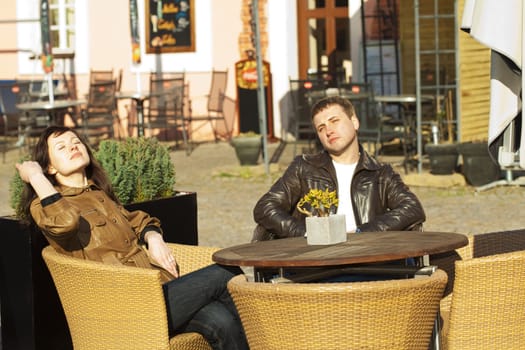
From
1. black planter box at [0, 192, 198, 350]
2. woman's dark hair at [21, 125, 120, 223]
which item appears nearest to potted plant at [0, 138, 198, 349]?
black planter box at [0, 192, 198, 350]

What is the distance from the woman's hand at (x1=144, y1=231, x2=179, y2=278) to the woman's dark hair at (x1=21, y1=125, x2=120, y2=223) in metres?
0.25

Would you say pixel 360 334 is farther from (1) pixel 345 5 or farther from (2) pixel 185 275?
(1) pixel 345 5

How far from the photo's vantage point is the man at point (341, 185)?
4973 mm

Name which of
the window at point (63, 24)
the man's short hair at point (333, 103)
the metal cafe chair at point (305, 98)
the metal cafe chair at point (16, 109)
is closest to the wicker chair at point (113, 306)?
the man's short hair at point (333, 103)

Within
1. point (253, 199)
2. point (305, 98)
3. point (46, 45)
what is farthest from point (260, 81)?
point (46, 45)

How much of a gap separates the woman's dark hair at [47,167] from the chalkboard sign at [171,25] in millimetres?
12405

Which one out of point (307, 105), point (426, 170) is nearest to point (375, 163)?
point (426, 170)

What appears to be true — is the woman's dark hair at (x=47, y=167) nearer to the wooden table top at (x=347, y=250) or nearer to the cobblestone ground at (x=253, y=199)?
the wooden table top at (x=347, y=250)

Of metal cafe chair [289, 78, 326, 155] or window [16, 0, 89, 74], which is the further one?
window [16, 0, 89, 74]

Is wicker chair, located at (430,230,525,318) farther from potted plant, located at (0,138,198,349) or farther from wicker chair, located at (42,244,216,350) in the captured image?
potted plant, located at (0,138,198,349)

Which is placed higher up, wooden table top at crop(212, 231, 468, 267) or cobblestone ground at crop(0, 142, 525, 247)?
wooden table top at crop(212, 231, 468, 267)

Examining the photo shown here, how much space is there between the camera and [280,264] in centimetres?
388

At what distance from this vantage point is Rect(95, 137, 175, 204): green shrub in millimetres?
5918

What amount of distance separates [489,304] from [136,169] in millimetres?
2502
